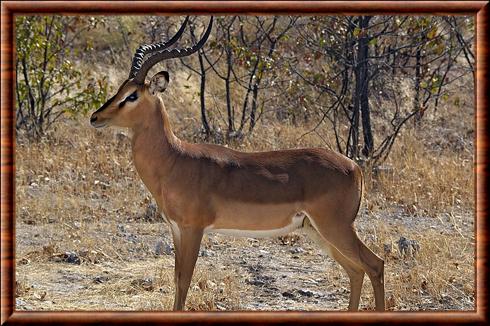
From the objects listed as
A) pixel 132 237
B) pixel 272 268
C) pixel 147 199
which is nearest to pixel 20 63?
pixel 147 199

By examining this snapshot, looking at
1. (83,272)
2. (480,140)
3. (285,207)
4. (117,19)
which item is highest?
(117,19)

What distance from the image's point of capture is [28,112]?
1320 cm

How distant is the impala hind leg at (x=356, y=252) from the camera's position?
7.02 metres

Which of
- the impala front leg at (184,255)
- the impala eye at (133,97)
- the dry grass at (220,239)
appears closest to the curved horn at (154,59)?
the impala eye at (133,97)

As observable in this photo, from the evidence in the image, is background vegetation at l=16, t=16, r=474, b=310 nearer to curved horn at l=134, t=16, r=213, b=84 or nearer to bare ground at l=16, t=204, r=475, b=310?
bare ground at l=16, t=204, r=475, b=310

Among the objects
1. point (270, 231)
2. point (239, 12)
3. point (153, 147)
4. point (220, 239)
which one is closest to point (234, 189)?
point (270, 231)

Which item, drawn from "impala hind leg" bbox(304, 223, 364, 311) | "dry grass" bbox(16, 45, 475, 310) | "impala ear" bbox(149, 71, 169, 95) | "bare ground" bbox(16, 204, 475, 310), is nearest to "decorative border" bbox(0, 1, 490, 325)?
"impala ear" bbox(149, 71, 169, 95)

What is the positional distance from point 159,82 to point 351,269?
205 centimetres

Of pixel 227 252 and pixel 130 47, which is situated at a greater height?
pixel 130 47

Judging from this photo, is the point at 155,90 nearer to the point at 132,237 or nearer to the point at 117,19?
the point at 132,237

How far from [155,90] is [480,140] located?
251cm

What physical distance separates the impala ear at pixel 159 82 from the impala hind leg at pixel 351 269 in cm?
153

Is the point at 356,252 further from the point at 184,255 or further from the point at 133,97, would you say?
the point at 133,97

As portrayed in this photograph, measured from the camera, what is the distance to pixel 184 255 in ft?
22.8
